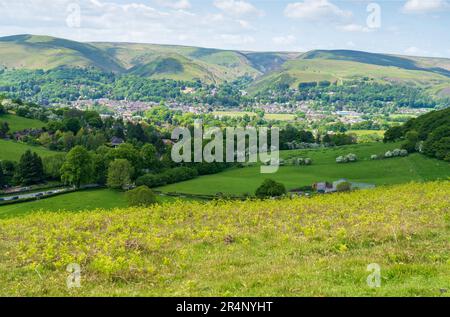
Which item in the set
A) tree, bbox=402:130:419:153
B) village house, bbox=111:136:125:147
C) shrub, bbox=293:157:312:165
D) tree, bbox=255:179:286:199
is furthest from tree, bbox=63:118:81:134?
tree, bbox=402:130:419:153

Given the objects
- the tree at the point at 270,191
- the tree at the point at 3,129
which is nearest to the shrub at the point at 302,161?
the tree at the point at 270,191

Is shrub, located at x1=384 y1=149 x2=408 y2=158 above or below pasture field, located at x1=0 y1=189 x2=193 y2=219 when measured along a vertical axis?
above

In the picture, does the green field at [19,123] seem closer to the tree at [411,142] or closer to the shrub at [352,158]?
the shrub at [352,158]

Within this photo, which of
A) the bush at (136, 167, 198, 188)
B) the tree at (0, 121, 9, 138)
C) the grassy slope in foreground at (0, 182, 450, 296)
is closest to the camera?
the grassy slope in foreground at (0, 182, 450, 296)

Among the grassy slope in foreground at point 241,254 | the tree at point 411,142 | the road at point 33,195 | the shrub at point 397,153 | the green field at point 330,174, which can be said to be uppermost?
the grassy slope in foreground at point 241,254

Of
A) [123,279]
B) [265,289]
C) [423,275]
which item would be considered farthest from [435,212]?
[123,279]

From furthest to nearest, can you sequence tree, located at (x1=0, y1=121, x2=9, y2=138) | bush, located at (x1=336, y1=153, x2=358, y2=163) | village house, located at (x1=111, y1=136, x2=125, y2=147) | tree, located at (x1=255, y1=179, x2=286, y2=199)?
village house, located at (x1=111, y1=136, x2=125, y2=147), tree, located at (x1=0, y1=121, x2=9, y2=138), bush, located at (x1=336, y1=153, x2=358, y2=163), tree, located at (x1=255, y1=179, x2=286, y2=199)

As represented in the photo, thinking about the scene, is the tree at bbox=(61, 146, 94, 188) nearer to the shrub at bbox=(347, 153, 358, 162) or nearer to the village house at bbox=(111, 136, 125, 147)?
the village house at bbox=(111, 136, 125, 147)
